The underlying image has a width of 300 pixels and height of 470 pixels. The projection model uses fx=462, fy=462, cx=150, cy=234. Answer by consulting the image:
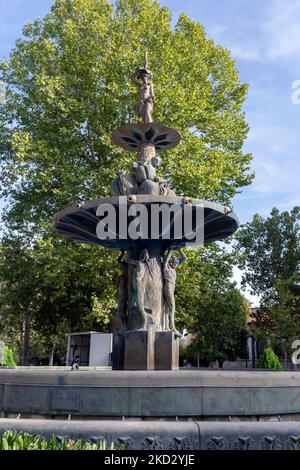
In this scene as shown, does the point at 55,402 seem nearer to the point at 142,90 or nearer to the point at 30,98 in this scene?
the point at 142,90

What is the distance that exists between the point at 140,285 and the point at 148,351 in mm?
1123

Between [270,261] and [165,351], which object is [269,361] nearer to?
[165,351]

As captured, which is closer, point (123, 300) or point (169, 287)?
point (169, 287)

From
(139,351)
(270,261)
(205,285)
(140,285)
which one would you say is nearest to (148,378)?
(139,351)

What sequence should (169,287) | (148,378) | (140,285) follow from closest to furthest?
(148,378) < (140,285) < (169,287)

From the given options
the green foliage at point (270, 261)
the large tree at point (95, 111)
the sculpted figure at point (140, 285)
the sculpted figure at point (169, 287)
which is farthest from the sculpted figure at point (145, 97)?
the green foliage at point (270, 261)

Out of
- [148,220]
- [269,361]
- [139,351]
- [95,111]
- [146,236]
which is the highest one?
[95,111]

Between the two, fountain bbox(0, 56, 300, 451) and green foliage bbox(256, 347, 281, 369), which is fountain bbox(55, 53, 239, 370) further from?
green foliage bbox(256, 347, 281, 369)

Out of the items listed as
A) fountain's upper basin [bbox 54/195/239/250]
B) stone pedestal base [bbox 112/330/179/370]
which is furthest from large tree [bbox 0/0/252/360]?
stone pedestal base [bbox 112/330/179/370]

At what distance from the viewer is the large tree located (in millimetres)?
17734

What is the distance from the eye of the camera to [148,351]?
7434 millimetres

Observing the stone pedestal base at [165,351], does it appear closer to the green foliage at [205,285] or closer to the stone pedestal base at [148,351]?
the stone pedestal base at [148,351]

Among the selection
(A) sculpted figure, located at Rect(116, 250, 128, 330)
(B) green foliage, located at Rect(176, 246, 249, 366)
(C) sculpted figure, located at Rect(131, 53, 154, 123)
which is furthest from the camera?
(B) green foliage, located at Rect(176, 246, 249, 366)

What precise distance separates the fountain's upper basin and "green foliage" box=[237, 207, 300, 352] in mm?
20905
